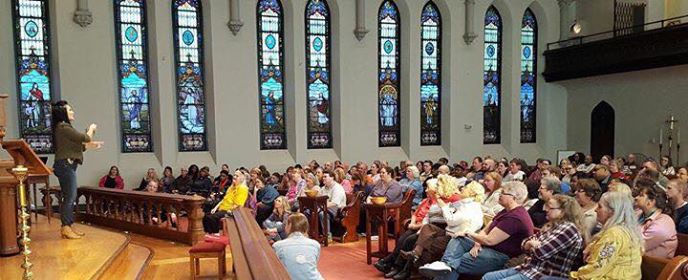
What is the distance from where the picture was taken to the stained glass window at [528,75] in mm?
15531

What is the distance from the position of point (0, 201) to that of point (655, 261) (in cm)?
541

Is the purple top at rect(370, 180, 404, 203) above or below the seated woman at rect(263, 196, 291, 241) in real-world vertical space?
above

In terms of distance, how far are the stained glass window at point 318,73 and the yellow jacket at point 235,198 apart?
225 inches

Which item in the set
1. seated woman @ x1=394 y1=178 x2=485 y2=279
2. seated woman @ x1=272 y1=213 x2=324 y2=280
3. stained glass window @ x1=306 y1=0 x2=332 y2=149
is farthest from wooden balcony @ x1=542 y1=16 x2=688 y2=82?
seated woman @ x1=272 y1=213 x2=324 y2=280

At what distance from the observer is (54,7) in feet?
36.5

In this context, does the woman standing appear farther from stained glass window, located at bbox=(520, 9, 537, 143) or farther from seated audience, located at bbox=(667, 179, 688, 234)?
stained glass window, located at bbox=(520, 9, 537, 143)

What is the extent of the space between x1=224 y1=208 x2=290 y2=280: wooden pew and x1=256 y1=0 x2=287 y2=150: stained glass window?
1009 cm

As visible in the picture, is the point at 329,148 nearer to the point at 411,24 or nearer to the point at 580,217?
the point at 411,24

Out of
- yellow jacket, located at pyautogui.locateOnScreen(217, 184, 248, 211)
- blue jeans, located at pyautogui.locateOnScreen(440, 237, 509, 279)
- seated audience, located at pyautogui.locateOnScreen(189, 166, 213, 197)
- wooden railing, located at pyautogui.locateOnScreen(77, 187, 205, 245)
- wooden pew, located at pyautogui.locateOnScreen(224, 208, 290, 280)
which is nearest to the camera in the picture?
wooden pew, located at pyautogui.locateOnScreen(224, 208, 290, 280)

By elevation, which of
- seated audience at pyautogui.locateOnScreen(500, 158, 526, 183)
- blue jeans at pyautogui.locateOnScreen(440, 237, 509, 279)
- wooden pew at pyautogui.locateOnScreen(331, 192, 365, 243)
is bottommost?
wooden pew at pyautogui.locateOnScreen(331, 192, 365, 243)

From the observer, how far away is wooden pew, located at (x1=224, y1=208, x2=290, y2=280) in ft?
6.63

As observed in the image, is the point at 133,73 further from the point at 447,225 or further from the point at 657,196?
the point at 657,196

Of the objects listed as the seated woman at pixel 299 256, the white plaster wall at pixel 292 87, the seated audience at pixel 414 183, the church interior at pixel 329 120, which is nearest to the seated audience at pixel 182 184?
the church interior at pixel 329 120

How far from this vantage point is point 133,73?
12.3 meters
